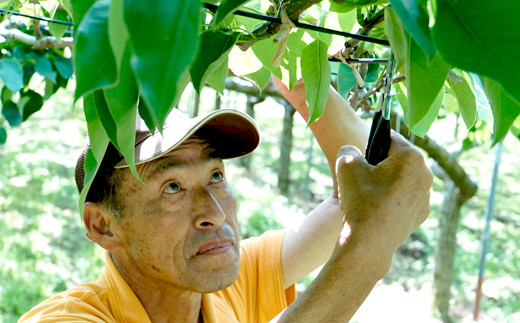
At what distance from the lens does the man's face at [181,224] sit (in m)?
1.30

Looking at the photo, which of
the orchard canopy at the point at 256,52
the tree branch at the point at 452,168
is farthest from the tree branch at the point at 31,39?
the tree branch at the point at 452,168

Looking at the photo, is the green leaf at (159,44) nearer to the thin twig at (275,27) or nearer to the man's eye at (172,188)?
the thin twig at (275,27)

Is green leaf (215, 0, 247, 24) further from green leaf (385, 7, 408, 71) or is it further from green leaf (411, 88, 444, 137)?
green leaf (411, 88, 444, 137)

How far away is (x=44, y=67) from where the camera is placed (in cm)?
168

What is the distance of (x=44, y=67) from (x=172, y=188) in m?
0.59

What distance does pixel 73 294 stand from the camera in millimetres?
1311

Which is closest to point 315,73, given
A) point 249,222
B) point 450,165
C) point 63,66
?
point 63,66

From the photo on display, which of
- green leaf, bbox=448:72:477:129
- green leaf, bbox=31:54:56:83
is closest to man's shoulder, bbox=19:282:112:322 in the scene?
green leaf, bbox=31:54:56:83

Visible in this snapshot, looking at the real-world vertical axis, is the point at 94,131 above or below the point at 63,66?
above

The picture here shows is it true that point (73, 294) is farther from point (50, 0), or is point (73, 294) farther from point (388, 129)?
point (388, 129)

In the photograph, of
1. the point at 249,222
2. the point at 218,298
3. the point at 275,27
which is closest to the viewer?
the point at 275,27

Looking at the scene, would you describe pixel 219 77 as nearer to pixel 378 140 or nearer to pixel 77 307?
pixel 378 140

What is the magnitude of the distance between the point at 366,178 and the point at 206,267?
0.63 metres

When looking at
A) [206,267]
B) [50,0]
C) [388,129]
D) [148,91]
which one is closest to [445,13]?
[148,91]
